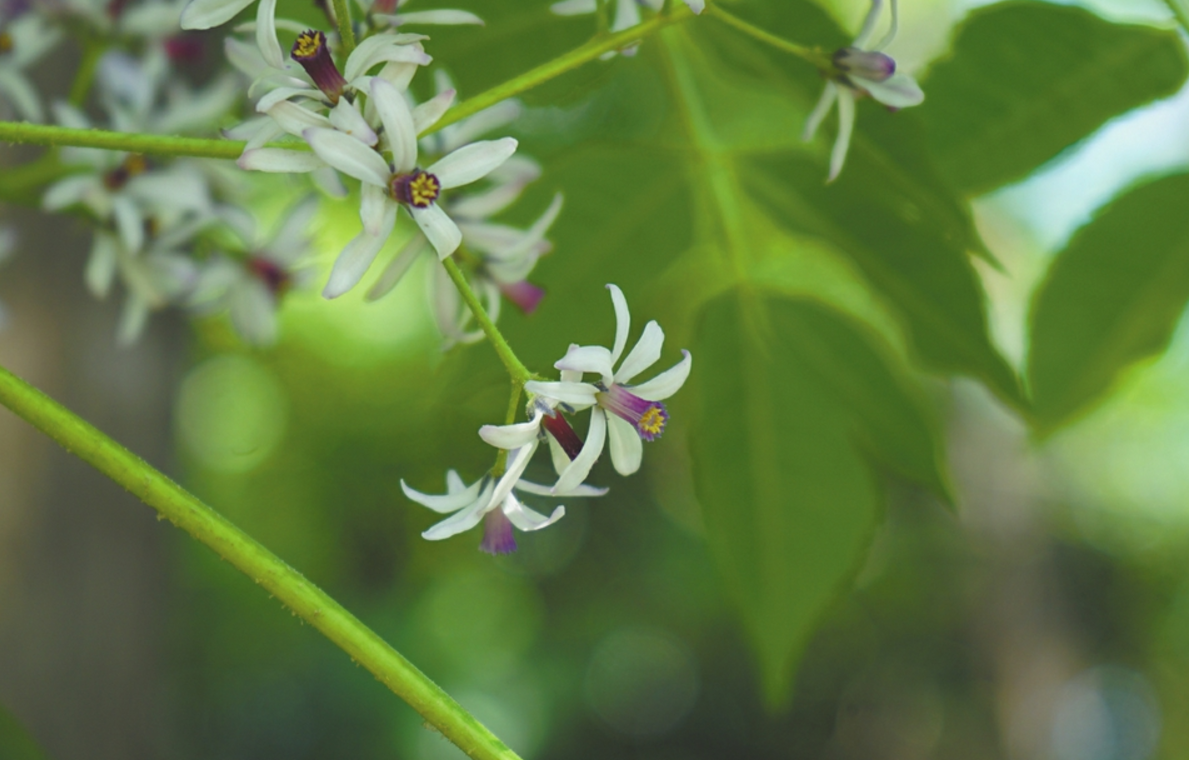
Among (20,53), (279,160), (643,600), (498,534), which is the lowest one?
(643,600)

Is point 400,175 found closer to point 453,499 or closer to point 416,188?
point 416,188

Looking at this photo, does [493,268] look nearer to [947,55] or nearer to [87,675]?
[947,55]

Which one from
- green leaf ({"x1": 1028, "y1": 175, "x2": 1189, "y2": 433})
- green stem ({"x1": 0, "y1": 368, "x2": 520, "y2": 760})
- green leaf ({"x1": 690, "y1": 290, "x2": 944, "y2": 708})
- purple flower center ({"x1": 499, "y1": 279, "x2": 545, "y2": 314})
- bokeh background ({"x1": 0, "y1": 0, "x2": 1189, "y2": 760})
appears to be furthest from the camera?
bokeh background ({"x1": 0, "y1": 0, "x2": 1189, "y2": 760})

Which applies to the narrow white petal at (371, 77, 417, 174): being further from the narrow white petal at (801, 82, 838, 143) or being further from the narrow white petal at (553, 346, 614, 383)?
the narrow white petal at (801, 82, 838, 143)

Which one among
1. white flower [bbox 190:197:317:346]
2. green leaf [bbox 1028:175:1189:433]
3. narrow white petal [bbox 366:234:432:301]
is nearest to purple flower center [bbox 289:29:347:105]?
narrow white petal [bbox 366:234:432:301]

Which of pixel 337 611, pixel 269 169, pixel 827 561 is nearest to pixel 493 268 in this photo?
pixel 269 169

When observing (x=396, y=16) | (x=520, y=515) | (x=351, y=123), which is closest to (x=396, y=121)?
(x=351, y=123)

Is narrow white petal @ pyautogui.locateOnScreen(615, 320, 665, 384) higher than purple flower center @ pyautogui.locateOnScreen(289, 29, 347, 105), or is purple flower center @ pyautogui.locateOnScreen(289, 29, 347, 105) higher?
purple flower center @ pyautogui.locateOnScreen(289, 29, 347, 105)
